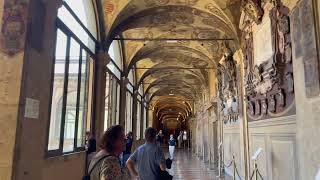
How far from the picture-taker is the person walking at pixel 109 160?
7.11 feet

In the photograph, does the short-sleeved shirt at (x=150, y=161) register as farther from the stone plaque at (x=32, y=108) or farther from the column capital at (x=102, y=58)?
the column capital at (x=102, y=58)

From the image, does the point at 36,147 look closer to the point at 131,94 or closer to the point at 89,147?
the point at 89,147

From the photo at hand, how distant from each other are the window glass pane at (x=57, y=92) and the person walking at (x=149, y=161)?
2.16 metres

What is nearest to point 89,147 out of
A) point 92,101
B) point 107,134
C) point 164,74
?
point 92,101

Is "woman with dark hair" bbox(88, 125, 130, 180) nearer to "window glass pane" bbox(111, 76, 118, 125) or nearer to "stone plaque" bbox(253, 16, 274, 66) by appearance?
"stone plaque" bbox(253, 16, 274, 66)

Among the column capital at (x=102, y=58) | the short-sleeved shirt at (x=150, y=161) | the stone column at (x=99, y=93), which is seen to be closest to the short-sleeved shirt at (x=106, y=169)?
the short-sleeved shirt at (x=150, y=161)

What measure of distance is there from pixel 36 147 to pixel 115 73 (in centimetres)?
821

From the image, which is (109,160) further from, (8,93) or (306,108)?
(306,108)

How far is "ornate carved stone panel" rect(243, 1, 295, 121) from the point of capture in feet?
17.4

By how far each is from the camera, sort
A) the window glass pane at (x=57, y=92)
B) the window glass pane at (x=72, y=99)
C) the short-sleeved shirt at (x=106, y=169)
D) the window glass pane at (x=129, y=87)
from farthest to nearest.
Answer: the window glass pane at (x=129, y=87), the window glass pane at (x=72, y=99), the window glass pane at (x=57, y=92), the short-sleeved shirt at (x=106, y=169)

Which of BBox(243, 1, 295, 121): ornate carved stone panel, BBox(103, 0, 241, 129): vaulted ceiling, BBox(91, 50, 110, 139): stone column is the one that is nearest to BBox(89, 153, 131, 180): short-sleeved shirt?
BBox(243, 1, 295, 121): ornate carved stone panel

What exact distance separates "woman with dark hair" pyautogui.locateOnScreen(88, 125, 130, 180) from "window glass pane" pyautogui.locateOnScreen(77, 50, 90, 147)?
17.3 ft

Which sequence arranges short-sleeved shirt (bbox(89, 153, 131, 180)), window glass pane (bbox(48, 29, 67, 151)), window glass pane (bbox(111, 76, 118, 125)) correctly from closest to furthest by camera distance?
1. short-sleeved shirt (bbox(89, 153, 131, 180))
2. window glass pane (bbox(48, 29, 67, 151))
3. window glass pane (bbox(111, 76, 118, 125))

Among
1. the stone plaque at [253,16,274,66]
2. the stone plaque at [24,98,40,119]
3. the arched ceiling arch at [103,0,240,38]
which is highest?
the arched ceiling arch at [103,0,240,38]
